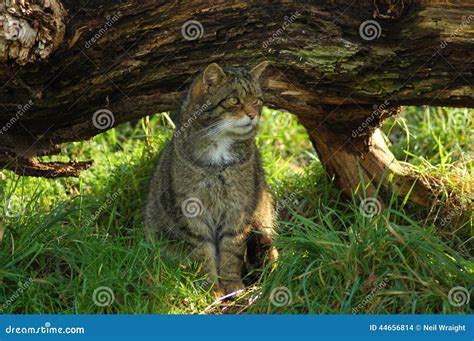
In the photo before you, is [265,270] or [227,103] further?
[227,103]

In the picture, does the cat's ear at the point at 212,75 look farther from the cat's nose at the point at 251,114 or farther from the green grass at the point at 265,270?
the green grass at the point at 265,270

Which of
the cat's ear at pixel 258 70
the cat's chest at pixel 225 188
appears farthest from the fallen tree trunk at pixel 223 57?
the cat's chest at pixel 225 188

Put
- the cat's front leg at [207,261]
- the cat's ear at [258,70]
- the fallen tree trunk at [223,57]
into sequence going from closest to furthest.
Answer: the fallen tree trunk at [223,57]
the cat's ear at [258,70]
the cat's front leg at [207,261]

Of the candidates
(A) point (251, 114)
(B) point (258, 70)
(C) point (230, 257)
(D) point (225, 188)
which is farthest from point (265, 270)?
(B) point (258, 70)

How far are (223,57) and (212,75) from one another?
302 mm

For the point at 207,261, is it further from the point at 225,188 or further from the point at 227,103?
the point at 227,103

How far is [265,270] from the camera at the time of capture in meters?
5.77

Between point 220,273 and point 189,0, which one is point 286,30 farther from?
point 220,273

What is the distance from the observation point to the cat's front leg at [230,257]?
615 centimetres

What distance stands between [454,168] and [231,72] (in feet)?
7.26

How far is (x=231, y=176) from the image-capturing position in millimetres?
6094

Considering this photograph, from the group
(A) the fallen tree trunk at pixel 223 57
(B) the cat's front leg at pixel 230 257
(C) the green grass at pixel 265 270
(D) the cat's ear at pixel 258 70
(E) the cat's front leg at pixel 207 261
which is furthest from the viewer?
(B) the cat's front leg at pixel 230 257

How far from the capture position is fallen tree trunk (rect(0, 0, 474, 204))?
227 inches

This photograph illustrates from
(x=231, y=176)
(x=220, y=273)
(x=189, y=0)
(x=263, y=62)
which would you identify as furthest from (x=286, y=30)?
(x=220, y=273)
